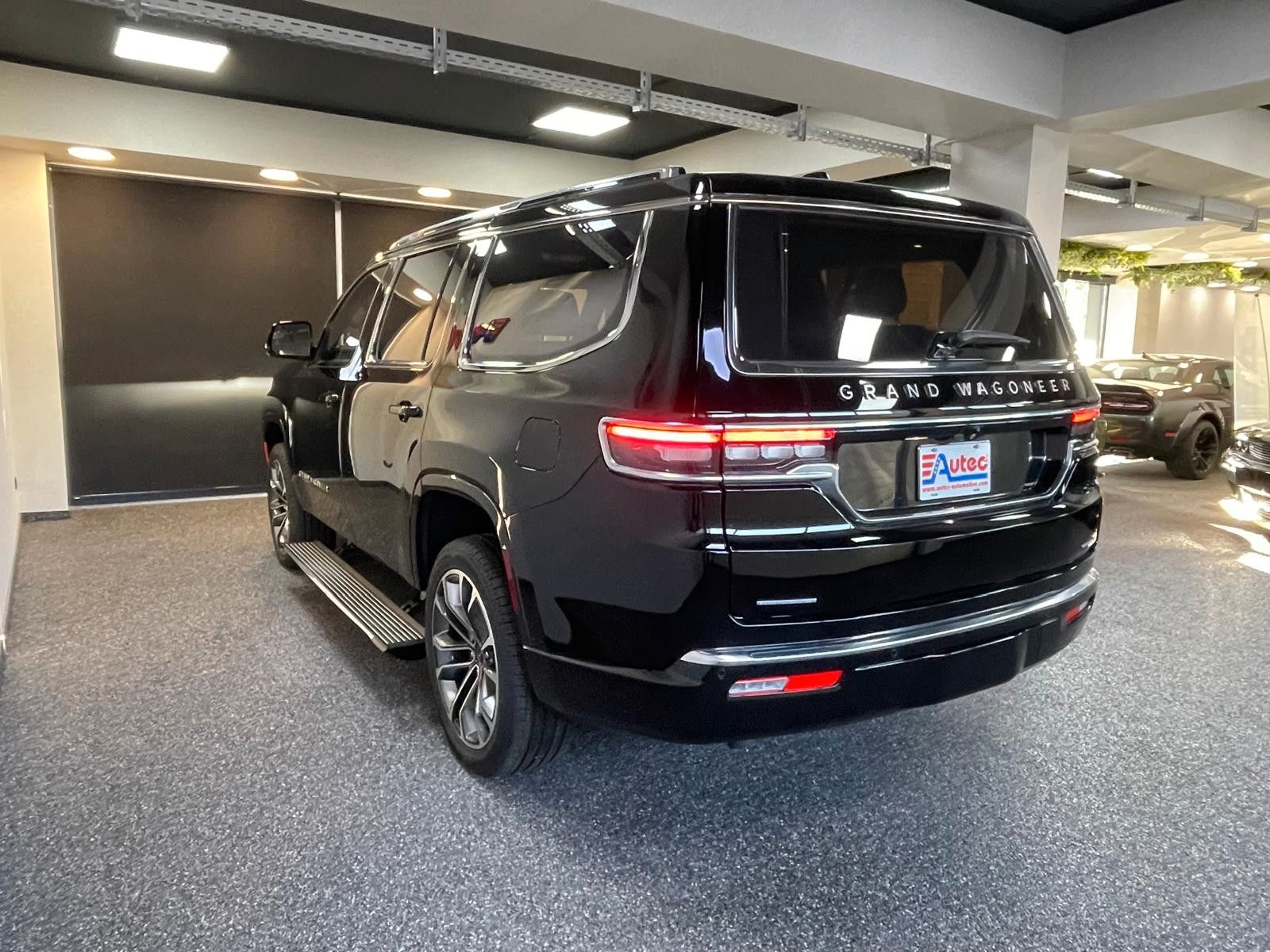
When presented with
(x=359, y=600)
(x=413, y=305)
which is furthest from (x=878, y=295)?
(x=359, y=600)

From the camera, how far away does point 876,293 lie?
2.13 m

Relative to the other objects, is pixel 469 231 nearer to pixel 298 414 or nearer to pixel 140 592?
pixel 298 414

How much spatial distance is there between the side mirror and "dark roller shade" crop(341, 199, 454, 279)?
12.7 feet

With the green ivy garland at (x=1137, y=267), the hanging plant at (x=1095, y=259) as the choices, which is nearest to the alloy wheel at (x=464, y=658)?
the green ivy garland at (x=1137, y=267)

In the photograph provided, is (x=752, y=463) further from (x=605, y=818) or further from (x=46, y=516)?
(x=46, y=516)

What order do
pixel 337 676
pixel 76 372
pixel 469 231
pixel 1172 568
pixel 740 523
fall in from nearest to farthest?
pixel 740 523 → pixel 469 231 → pixel 337 676 → pixel 1172 568 → pixel 76 372

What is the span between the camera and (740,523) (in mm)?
1887

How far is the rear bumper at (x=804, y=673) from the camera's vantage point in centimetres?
195

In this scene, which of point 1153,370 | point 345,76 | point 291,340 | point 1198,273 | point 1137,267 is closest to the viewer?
point 291,340

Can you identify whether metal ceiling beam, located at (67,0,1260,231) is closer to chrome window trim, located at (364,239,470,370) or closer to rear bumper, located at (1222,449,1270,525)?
chrome window trim, located at (364,239,470,370)

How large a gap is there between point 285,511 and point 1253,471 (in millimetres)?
6339

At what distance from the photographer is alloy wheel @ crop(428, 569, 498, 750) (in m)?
2.61

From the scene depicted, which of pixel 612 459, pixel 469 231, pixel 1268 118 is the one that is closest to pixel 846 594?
pixel 612 459

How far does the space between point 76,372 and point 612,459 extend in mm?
6550
